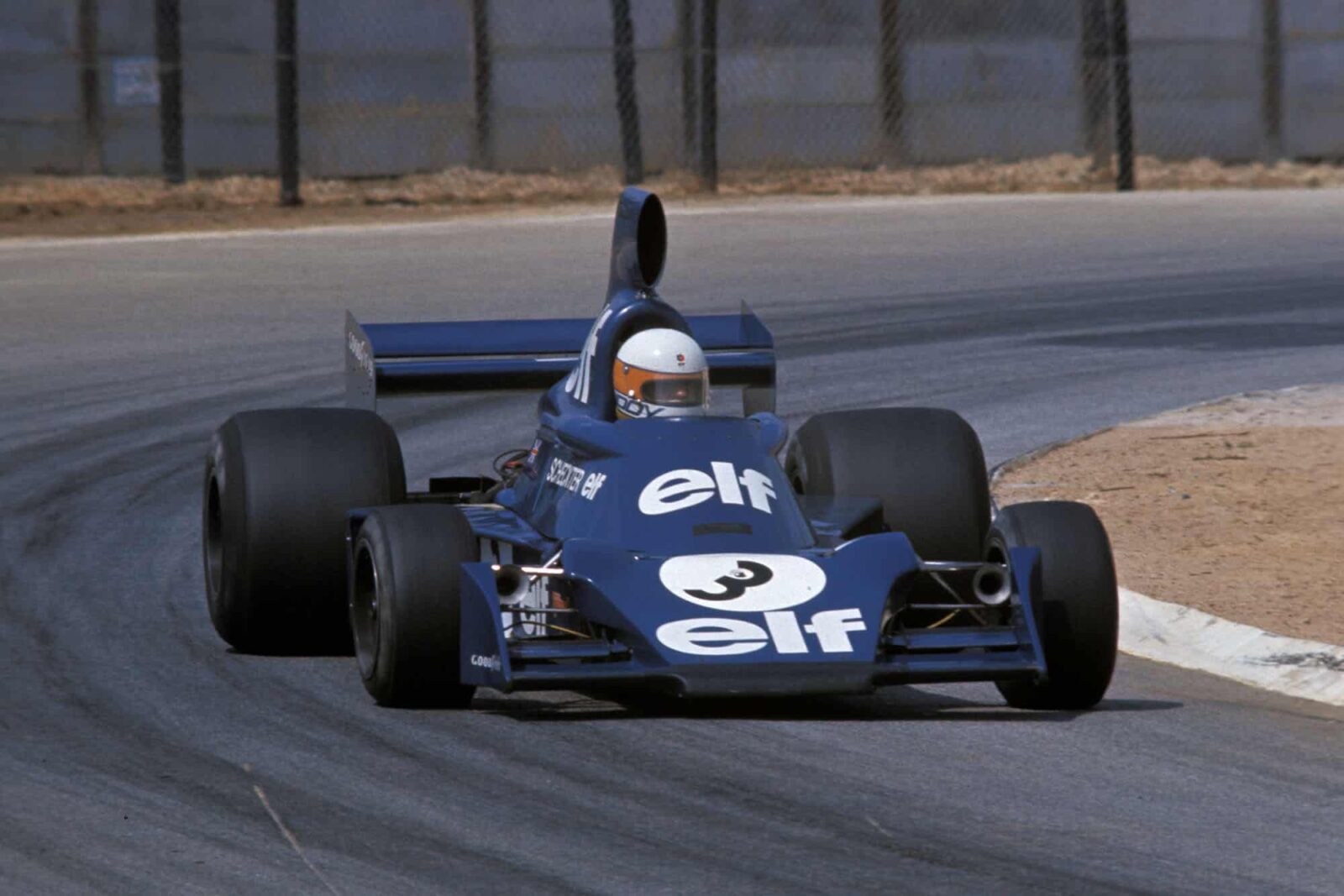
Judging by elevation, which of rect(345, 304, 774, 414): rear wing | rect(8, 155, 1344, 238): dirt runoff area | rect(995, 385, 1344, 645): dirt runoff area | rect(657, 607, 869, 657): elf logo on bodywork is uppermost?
rect(8, 155, 1344, 238): dirt runoff area

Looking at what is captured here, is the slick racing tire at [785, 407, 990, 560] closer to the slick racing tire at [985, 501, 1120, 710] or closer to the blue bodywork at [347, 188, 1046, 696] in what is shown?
the blue bodywork at [347, 188, 1046, 696]

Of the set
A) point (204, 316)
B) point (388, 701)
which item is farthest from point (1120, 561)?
point (204, 316)

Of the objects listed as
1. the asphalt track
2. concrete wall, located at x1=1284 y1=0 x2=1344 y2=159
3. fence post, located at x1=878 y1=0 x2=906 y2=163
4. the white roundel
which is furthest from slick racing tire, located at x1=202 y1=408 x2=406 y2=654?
concrete wall, located at x1=1284 y1=0 x2=1344 y2=159

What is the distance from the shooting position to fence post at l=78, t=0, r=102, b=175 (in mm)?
27281

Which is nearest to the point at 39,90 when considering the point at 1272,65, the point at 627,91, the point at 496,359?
the point at 627,91

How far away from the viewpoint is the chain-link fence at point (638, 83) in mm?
27375

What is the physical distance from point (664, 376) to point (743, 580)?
1.30 meters

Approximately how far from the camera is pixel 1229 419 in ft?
47.0

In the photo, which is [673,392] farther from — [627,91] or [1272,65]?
[1272,65]

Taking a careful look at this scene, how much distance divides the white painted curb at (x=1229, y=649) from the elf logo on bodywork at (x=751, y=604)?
5.30ft

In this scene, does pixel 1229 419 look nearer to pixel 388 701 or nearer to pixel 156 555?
pixel 156 555

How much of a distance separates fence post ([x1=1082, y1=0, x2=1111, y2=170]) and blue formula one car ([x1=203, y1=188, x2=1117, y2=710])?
60.6ft

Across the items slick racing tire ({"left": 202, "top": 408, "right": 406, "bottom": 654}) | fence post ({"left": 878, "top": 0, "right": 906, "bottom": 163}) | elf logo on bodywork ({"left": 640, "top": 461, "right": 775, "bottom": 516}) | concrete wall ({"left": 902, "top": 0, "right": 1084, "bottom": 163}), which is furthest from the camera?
concrete wall ({"left": 902, "top": 0, "right": 1084, "bottom": 163})

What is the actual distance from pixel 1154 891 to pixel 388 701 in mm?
2928
